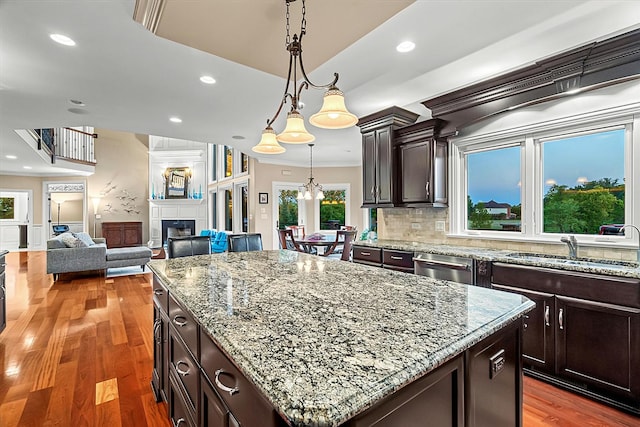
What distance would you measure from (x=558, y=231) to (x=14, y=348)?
16.9 feet

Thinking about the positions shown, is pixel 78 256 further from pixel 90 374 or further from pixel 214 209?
pixel 214 209

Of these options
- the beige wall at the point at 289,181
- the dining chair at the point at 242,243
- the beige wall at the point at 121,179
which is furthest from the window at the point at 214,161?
the dining chair at the point at 242,243

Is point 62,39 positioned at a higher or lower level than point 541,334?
higher

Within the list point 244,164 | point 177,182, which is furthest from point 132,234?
point 244,164

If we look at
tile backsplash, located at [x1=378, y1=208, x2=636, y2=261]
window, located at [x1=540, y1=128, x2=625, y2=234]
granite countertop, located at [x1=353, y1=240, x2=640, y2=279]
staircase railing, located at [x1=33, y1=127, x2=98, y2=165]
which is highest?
staircase railing, located at [x1=33, y1=127, x2=98, y2=165]

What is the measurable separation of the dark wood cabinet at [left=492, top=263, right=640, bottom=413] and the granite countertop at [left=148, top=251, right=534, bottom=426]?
1.19 meters

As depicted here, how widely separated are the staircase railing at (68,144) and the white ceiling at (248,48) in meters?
3.55

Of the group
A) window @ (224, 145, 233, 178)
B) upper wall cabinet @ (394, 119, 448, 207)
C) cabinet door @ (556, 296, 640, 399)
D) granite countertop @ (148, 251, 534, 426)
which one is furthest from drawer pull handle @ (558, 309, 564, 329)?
window @ (224, 145, 233, 178)

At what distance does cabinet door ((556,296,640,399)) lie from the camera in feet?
6.26

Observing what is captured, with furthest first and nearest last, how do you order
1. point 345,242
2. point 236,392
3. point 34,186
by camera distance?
point 34,186 < point 345,242 < point 236,392

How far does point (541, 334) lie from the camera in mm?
2273

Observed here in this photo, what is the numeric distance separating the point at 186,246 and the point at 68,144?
8391mm

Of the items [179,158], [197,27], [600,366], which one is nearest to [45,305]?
[197,27]

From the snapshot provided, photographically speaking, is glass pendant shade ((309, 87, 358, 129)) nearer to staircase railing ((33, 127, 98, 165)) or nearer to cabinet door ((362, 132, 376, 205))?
cabinet door ((362, 132, 376, 205))
